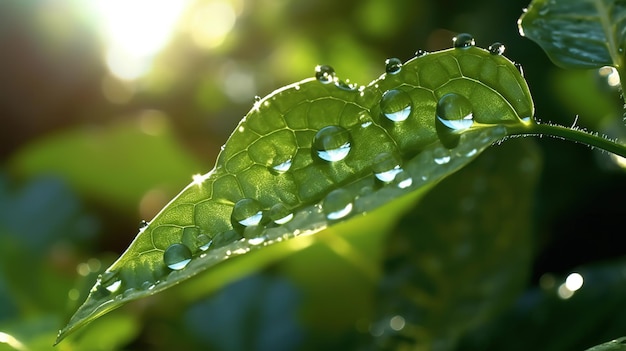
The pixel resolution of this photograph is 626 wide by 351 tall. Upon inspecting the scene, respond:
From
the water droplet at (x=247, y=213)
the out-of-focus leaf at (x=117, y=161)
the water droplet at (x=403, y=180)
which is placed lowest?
the water droplet at (x=247, y=213)

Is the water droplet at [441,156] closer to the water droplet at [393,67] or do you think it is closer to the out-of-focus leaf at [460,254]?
the water droplet at [393,67]

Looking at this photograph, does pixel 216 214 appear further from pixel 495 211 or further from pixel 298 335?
pixel 298 335

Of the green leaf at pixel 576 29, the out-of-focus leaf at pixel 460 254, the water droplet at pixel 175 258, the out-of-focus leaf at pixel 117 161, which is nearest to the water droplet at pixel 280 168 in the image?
the water droplet at pixel 175 258

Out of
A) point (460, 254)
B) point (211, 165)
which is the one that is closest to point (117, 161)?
point (211, 165)

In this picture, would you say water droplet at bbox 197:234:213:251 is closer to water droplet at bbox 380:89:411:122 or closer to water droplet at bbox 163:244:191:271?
water droplet at bbox 163:244:191:271

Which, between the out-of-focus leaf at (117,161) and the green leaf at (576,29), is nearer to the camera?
the green leaf at (576,29)

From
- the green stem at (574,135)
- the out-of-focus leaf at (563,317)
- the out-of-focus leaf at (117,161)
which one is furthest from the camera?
the out-of-focus leaf at (117,161)
